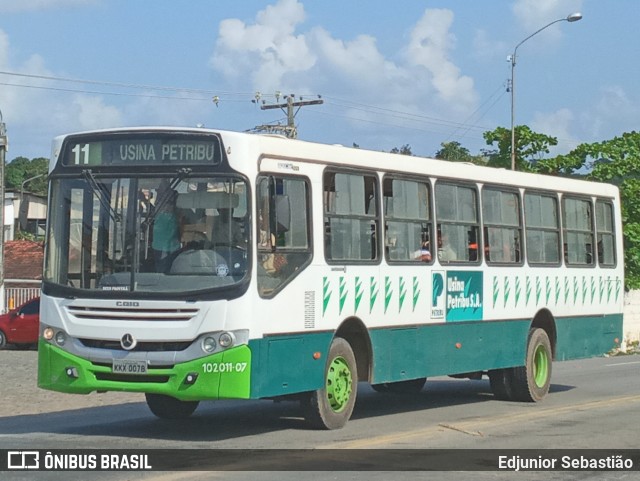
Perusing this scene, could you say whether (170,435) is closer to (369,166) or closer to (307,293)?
(307,293)

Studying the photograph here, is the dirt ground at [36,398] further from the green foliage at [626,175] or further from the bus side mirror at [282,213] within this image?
the green foliage at [626,175]

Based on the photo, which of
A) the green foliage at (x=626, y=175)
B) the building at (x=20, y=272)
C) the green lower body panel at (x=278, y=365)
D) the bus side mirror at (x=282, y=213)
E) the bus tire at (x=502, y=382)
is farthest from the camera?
the building at (x=20, y=272)

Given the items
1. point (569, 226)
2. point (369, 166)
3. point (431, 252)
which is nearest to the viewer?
point (369, 166)

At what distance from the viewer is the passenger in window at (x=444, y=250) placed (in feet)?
51.1

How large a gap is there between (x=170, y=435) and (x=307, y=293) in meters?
2.03

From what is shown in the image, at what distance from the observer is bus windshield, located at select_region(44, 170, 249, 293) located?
474 inches

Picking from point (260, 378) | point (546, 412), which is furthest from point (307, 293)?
point (546, 412)

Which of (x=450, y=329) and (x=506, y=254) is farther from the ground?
(x=506, y=254)

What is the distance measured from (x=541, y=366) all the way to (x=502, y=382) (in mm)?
721

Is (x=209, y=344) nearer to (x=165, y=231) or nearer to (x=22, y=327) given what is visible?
(x=165, y=231)

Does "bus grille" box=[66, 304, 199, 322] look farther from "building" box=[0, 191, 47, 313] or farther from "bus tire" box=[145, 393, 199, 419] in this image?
"building" box=[0, 191, 47, 313]

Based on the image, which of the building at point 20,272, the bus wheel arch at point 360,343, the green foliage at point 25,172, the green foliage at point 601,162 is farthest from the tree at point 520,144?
the green foliage at point 25,172

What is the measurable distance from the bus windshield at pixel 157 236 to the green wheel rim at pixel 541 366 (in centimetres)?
730

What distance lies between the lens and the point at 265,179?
40.6 ft
